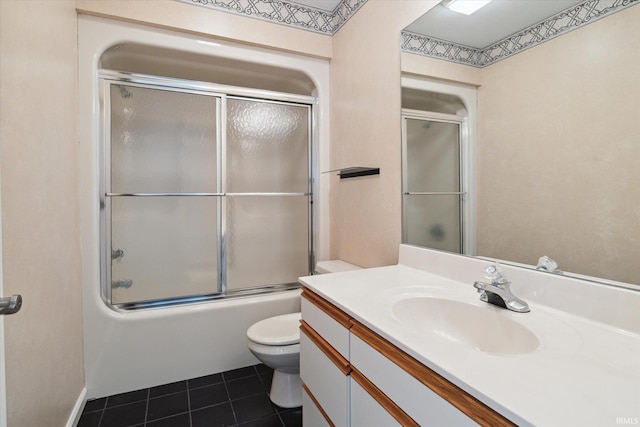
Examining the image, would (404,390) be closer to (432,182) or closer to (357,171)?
(432,182)

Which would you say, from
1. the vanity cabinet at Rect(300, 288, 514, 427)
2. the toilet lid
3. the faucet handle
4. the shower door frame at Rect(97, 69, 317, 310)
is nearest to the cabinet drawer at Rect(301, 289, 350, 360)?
the vanity cabinet at Rect(300, 288, 514, 427)

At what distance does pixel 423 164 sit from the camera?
144 centimetres

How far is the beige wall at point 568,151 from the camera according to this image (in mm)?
764

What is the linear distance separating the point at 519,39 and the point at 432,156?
1.74 ft

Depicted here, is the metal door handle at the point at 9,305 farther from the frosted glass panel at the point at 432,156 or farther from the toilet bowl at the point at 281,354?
the frosted glass panel at the point at 432,156

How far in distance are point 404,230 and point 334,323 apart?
72 centimetres

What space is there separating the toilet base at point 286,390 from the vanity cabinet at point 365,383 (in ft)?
1.37

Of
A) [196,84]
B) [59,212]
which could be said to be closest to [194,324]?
[59,212]

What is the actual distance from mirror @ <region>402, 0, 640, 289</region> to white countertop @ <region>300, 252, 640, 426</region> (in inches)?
7.9

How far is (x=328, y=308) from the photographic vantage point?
1052mm

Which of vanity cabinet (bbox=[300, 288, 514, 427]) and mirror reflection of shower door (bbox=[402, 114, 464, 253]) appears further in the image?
mirror reflection of shower door (bbox=[402, 114, 464, 253])

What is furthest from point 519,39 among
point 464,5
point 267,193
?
point 267,193

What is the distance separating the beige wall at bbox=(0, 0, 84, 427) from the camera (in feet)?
3.06

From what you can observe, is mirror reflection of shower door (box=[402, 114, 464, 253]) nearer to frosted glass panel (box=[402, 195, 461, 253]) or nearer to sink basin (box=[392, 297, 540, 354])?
frosted glass panel (box=[402, 195, 461, 253])
